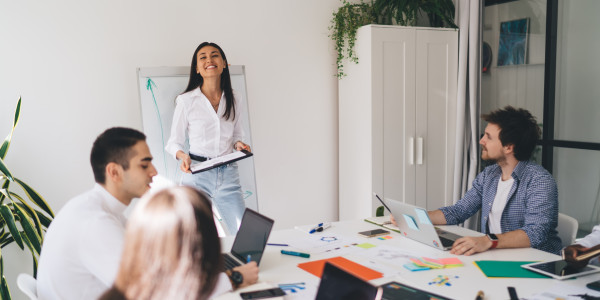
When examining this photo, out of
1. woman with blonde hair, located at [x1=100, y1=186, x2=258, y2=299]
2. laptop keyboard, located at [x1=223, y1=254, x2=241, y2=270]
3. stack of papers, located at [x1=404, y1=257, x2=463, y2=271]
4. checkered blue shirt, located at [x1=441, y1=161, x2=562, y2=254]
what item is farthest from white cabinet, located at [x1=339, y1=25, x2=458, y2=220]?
woman with blonde hair, located at [x1=100, y1=186, x2=258, y2=299]

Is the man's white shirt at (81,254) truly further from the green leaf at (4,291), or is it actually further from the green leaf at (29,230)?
the green leaf at (4,291)

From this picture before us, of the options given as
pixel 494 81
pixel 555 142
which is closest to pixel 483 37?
pixel 494 81

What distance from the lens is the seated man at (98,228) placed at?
1.67 m

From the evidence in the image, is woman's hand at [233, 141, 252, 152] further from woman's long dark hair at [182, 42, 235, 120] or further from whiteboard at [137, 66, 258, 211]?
whiteboard at [137, 66, 258, 211]

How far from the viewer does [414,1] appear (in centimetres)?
422

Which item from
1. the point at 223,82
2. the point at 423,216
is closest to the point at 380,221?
the point at 423,216

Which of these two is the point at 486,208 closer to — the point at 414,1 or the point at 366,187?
the point at 366,187

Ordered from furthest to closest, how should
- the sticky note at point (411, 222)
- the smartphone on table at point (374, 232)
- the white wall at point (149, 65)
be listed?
the white wall at point (149, 65) → the smartphone on table at point (374, 232) → the sticky note at point (411, 222)

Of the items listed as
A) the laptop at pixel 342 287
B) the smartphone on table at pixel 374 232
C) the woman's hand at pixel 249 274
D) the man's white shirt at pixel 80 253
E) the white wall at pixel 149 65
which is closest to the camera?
the laptop at pixel 342 287

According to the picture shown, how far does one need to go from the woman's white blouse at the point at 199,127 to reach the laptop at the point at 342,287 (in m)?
2.16

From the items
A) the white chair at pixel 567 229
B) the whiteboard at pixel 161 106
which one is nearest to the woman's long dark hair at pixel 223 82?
the whiteboard at pixel 161 106

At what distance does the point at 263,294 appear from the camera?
1.78 meters

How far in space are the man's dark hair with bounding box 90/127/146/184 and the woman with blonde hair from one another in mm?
887

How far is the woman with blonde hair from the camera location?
3.23ft
